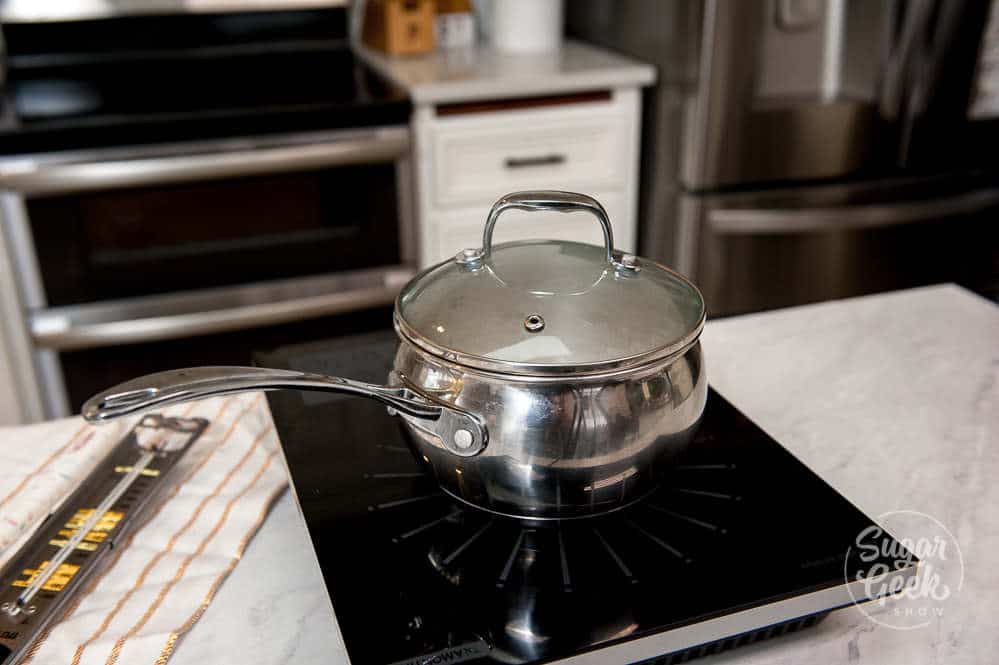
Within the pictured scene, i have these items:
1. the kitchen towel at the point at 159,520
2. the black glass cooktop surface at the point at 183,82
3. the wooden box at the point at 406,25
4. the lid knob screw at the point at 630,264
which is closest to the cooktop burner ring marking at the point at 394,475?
the kitchen towel at the point at 159,520

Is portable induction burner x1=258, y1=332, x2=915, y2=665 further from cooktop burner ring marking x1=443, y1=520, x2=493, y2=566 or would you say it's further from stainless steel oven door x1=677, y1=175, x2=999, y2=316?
stainless steel oven door x1=677, y1=175, x2=999, y2=316

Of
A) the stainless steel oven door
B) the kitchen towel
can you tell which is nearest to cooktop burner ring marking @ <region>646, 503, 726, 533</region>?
the kitchen towel

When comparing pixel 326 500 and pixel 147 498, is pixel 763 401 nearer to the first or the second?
pixel 326 500

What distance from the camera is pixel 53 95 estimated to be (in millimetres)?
1878

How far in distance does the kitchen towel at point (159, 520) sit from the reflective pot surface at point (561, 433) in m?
0.18

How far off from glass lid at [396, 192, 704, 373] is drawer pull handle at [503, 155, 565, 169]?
1.24 m

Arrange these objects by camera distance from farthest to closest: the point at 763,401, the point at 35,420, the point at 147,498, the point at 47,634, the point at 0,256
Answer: the point at 35,420
the point at 0,256
the point at 763,401
the point at 147,498
the point at 47,634

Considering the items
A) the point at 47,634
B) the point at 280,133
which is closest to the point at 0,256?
the point at 280,133

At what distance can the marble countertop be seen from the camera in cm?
59

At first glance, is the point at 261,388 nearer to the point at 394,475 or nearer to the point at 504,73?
the point at 394,475

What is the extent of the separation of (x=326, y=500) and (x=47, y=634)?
19 cm

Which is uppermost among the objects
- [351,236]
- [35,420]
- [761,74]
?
[761,74]

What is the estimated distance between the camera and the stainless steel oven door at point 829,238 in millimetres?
1973

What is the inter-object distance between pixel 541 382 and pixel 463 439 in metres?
0.06
